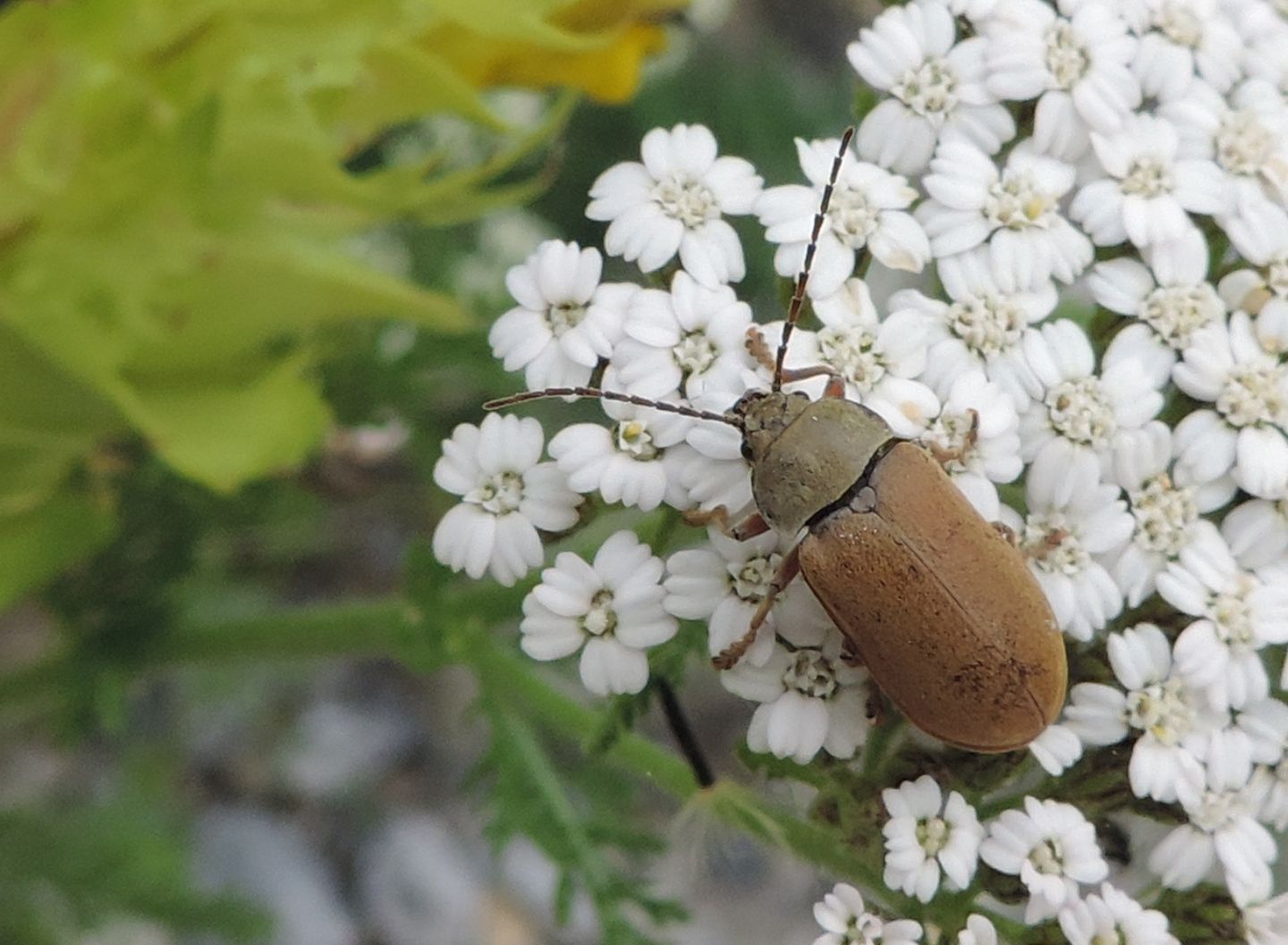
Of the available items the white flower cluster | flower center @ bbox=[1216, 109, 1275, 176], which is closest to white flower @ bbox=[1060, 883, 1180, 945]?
the white flower cluster

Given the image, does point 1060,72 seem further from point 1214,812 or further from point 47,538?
point 47,538

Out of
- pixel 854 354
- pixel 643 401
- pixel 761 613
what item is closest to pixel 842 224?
pixel 854 354

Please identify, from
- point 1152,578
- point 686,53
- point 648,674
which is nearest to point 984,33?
point 1152,578

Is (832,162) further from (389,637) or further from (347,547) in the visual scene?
(347,547)

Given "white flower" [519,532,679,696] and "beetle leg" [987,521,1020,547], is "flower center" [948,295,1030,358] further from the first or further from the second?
"white flower" [519,532,679,696]

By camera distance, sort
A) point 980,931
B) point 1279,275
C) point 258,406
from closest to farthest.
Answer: point 980,931
point 1279,275
point 258,406

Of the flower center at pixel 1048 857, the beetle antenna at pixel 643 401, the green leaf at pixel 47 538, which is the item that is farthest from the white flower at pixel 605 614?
the green leaf at pixel 47 538
